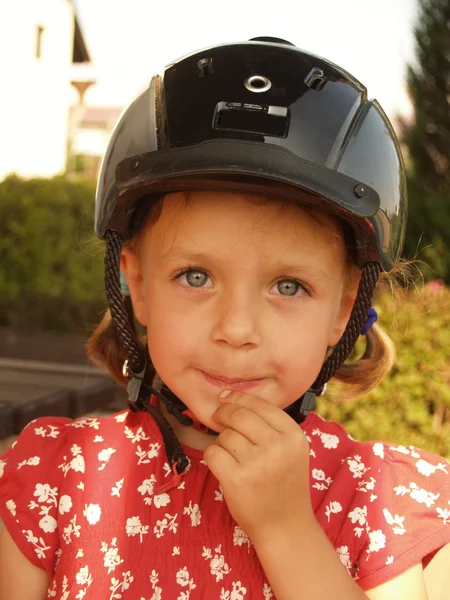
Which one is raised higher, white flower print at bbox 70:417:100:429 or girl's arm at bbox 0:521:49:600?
white flower print at bbox 70:417:100:429

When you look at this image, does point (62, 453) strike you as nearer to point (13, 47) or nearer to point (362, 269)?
point (362, 269)

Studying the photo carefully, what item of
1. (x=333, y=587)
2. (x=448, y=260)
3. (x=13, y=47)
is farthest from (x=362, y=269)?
(x=13, y=47)

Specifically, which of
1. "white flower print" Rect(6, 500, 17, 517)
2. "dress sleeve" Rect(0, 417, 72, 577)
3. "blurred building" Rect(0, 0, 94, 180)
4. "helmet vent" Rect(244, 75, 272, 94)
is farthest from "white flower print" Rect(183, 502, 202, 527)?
"blurred building" Rect(0, 0, 94, 180)

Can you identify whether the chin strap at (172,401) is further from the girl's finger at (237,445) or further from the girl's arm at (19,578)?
the girl's arm at (19,578)

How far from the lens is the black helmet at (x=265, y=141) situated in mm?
1950

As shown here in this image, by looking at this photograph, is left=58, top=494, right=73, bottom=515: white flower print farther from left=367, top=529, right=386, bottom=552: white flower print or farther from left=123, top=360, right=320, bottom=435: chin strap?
left=367, top=529, right=386, bottom=552: white flower print

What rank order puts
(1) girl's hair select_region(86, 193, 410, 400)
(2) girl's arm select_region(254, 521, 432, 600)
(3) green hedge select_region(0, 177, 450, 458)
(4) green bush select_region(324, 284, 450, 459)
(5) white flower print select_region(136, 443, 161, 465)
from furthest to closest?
(3) green hedge select_region(0, 177, 450, 458)
(4) green bush select_region(324, 284, 450, 459)
(1) girl's hair select_region(86, 193, 410, 400)
(5) white flower print select_region(136, 443, 161, 465)
(2) girl's arm select_region(254, 521, 432, 600)

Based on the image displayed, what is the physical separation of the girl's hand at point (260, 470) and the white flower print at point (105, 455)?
422 mm

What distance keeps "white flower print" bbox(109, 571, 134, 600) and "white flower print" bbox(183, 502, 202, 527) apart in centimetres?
→ 20

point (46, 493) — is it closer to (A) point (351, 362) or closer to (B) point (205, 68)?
(A) point (351, 362)

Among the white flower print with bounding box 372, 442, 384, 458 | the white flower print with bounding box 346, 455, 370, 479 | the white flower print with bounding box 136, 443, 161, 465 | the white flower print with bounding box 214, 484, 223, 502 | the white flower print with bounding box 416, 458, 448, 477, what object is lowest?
the white flower print with bounding box 136, 443, 161, 465

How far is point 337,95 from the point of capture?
2.17 m

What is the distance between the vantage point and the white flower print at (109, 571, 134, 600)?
6.44 feet

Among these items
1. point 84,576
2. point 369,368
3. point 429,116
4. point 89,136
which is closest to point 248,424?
point 84,576
